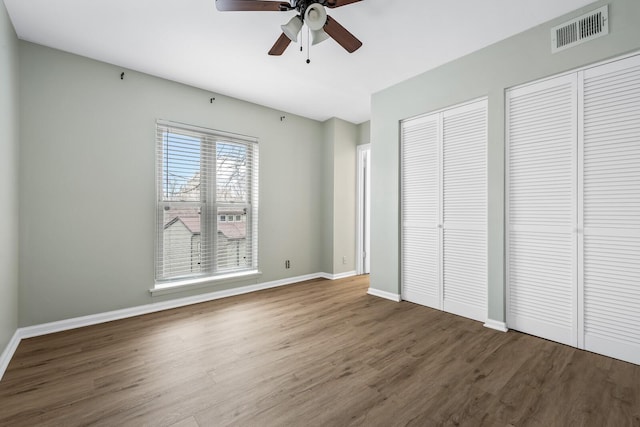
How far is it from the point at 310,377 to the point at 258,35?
2853 millimetres

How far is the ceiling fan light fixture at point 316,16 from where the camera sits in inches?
74.9

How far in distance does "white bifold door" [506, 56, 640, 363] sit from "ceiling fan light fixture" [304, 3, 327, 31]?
76.6 inches

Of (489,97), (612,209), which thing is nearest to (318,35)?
(489,97)

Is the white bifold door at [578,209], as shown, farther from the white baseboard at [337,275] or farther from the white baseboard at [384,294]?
the white baseboard at [337,275]

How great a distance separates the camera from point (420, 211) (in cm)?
338

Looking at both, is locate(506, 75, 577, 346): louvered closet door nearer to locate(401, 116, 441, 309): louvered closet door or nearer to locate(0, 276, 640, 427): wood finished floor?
locate(0, 276, 640, 427): wood finished floor

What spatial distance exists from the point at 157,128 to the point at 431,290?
375 centimetres

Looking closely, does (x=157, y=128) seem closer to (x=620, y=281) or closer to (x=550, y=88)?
(x=550, y=88)

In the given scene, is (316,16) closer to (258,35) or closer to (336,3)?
(336,3)

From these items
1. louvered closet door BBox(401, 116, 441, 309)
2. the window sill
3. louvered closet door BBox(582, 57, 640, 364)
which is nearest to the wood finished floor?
louvered closet door BBox(582, 57, 640, 364)

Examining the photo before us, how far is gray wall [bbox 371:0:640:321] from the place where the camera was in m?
2.17

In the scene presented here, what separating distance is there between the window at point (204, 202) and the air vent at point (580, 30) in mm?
3472

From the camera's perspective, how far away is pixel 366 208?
17.0 ft

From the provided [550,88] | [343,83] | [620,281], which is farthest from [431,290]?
[343,83]
